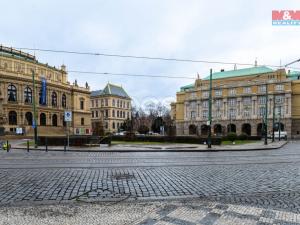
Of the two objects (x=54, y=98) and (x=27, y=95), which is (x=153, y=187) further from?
(x=54, y=98)

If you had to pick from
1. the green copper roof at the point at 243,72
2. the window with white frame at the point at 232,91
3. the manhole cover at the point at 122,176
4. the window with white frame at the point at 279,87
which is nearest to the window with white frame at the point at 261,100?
the window with white frame at the point at 279,87

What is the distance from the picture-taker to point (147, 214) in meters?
4.96

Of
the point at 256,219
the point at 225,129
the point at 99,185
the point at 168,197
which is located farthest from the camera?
the point at 225,129

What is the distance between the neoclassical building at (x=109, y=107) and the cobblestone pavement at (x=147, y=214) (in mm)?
96095

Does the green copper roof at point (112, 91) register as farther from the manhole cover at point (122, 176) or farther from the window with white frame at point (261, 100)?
the manhole cover at point (122, 176)

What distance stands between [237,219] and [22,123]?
67949 mm

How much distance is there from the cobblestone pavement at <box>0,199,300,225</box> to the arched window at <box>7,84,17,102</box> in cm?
6592

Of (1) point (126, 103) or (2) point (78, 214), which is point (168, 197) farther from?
(1) point (126, 103)

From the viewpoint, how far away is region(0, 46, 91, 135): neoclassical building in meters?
60.8

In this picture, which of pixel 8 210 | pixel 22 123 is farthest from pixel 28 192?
pixel 22 123

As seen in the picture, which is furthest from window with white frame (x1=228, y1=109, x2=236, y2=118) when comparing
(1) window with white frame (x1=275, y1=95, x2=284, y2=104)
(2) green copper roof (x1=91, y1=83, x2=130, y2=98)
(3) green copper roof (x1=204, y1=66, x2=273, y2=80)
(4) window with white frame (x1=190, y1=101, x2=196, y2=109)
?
(2) green copper roof (x1=91, y1=83, x2=130, y2=98)

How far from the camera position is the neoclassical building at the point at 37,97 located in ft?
200

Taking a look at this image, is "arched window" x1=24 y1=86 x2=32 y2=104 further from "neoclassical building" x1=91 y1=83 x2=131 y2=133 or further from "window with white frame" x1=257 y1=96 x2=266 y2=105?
"window with white frame" x1=257 y1=96 x2=266 y2=105

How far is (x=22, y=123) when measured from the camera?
206ft
